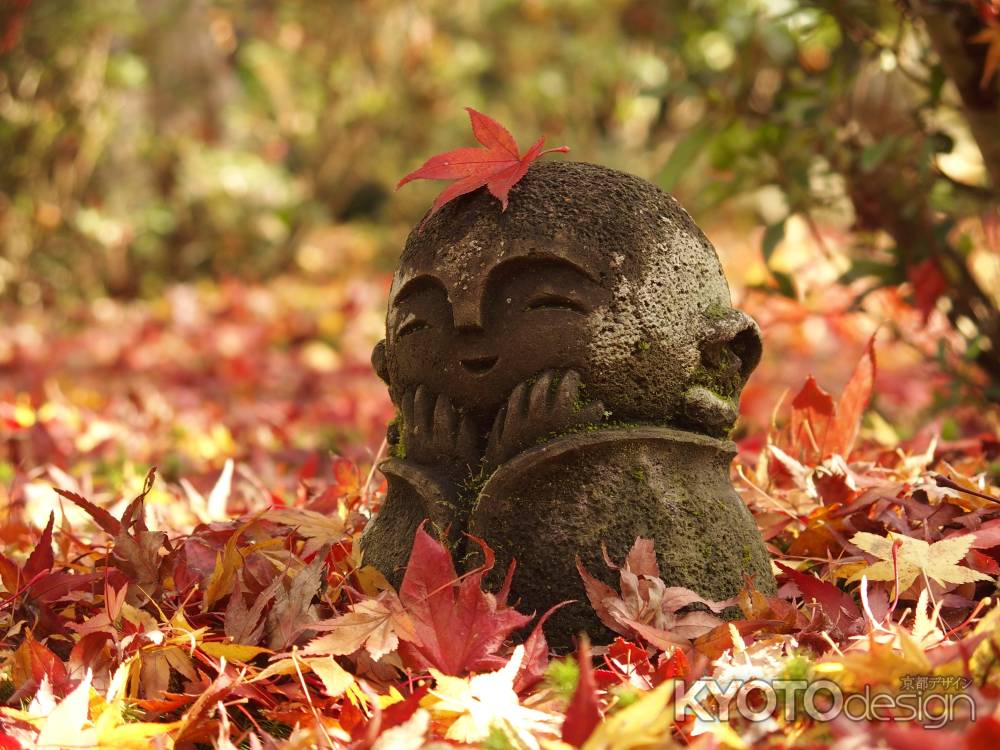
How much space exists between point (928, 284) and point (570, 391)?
2.10 m

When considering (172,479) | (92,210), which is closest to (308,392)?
(172,479)

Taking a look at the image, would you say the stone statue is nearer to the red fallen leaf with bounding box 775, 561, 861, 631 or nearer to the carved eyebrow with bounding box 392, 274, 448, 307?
the carved eyebrow with bounding box 392, 274, 448, 307

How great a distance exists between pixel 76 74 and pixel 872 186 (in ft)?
20.7

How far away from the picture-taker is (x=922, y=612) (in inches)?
71.4

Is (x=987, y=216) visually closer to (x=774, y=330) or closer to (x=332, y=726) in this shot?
(x=332, y=726)

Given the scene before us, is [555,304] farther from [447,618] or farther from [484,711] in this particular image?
[484,711]

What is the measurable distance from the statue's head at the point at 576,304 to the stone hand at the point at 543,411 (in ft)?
0.09

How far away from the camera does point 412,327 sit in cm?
220

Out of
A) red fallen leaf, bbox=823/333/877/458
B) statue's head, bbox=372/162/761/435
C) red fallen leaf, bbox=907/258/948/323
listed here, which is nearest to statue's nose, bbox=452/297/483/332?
statue's head, bbox=372/162/761/435

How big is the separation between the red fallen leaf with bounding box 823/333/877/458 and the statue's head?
2.30 ft

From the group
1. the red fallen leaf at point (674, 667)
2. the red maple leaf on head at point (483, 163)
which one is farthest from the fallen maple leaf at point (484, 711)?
the red maple leaf on head at point (483, 163)

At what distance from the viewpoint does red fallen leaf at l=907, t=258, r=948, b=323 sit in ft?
11.7

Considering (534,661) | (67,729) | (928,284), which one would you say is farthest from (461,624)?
(928,284)

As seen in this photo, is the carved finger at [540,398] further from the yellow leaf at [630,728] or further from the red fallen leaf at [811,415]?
the red fallen leaf at [811,415]
